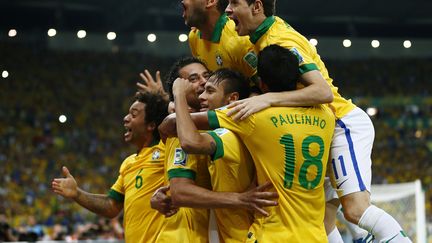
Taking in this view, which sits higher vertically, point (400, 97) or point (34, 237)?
point (400, 97)

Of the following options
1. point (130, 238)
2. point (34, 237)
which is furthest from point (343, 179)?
point (34, 237)

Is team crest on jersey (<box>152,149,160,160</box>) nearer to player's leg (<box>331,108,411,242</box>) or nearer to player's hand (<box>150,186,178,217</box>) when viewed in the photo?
player's hand (<box>150,186,178,217</box>)

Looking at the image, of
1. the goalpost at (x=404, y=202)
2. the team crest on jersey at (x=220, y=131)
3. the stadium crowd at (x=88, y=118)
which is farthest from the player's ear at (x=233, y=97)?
the stadium crowd at (x=88, y=118)

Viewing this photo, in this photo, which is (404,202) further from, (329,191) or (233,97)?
(233,97)

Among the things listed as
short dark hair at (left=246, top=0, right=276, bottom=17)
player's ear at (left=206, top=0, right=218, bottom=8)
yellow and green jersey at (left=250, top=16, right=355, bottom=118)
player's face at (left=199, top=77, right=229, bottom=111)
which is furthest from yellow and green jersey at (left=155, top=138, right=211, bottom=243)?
player's ear at (left=206, top=0, right=218, bottom=8)

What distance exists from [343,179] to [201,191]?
1.18 meters

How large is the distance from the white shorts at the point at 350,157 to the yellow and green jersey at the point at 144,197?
1.42m

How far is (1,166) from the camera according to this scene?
2291cm

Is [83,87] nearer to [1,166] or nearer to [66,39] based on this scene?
[66,39]

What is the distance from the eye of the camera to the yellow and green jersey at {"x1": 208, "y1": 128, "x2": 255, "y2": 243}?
424 cm

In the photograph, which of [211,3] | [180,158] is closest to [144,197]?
[180,158]

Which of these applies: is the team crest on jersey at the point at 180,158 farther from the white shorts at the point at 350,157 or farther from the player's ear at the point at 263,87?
the white shorts at the point at 350,157

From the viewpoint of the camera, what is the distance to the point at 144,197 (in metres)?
5.66

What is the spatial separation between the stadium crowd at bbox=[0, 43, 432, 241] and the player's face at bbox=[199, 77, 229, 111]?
1531 centimetres
